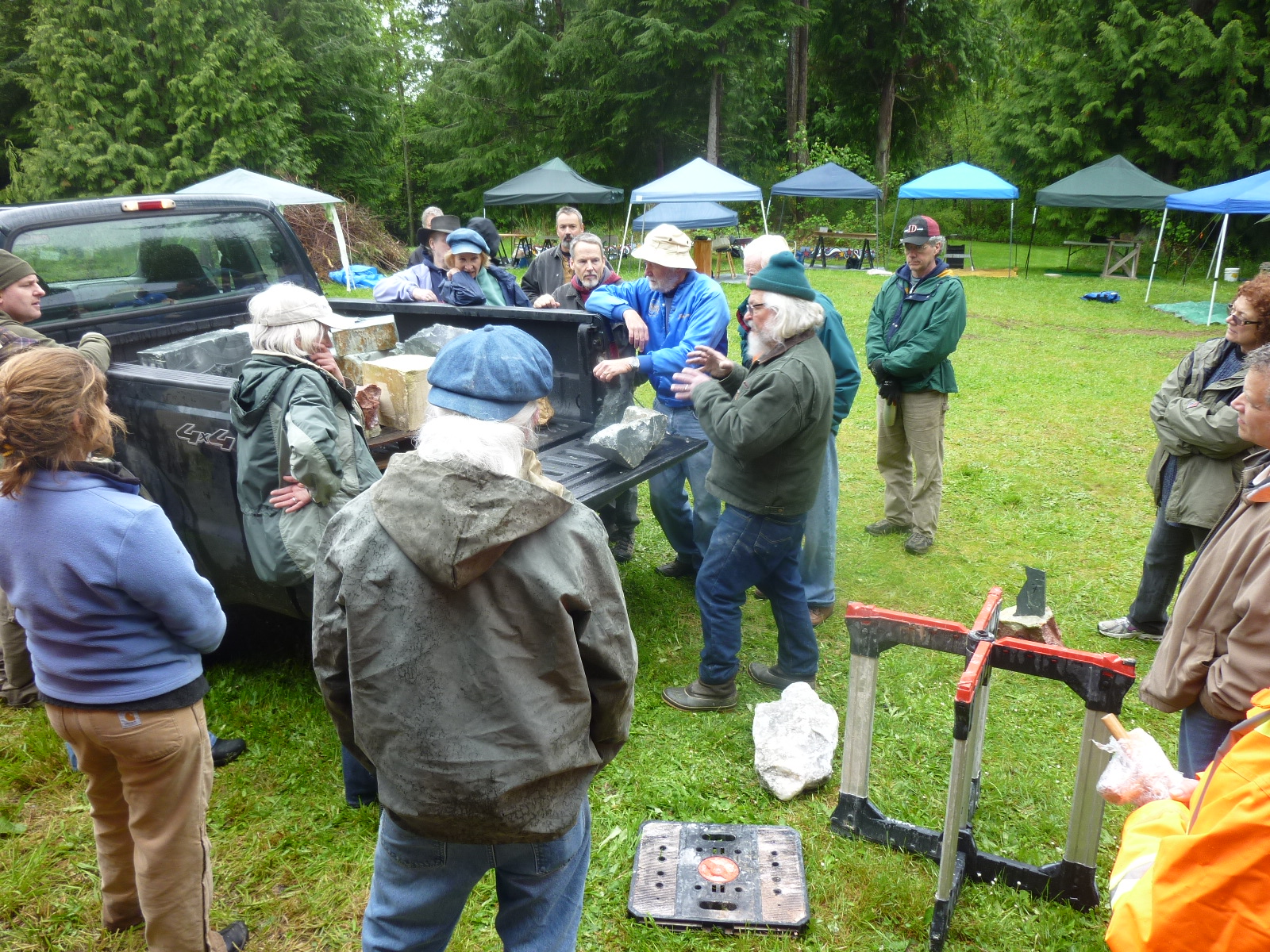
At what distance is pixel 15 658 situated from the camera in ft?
11.6

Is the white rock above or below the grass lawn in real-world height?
above

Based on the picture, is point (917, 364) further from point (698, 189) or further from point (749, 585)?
point (698, 189)

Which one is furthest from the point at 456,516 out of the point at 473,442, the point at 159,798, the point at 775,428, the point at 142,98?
the point at 142,98

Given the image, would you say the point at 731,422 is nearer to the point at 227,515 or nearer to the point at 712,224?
the point at 227,515

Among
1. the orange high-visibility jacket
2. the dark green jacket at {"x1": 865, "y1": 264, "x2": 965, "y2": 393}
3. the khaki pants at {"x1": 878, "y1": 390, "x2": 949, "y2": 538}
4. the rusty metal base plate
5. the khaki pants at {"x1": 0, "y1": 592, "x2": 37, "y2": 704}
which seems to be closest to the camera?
the orange high-visibility jacket

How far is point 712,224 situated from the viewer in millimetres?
19078

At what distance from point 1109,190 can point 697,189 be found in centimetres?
977

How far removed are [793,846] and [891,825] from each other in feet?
1.17

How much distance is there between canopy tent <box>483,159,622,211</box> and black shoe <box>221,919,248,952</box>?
18897 millimetres

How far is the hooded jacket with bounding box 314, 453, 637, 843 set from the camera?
1.58 m

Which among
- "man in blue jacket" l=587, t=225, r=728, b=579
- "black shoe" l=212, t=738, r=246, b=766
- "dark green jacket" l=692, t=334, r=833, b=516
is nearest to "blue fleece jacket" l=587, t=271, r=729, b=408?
"man in blue jacket" l=587, t=225, r=728, b=579

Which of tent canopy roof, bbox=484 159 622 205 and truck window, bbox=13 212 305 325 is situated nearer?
A: truck window, bbox=13 212 305 325

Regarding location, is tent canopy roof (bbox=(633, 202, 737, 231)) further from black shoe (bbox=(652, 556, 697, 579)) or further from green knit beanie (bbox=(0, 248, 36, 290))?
green knit beanie (bbox=(0, 248, 36, 290))

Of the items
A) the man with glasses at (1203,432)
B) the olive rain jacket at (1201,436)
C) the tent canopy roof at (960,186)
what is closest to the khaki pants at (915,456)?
the man with glasses at (1203,432)
